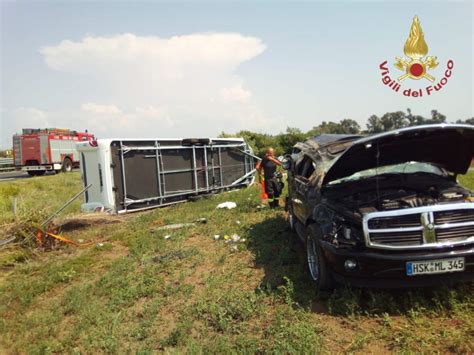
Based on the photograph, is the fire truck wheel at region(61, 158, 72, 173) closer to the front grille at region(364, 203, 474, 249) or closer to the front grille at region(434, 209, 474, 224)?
the front grille at region(364, 203, 474, 249)

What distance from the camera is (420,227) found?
3.44 m

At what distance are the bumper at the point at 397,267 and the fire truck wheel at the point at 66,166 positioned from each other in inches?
1014

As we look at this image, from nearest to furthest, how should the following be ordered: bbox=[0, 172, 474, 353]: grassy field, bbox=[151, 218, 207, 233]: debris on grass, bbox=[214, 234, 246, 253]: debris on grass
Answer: bbox=[0, 172, 474, 353]: grassy field → bbox=[214, 234, 246, 253]: debris on grass → bbox=[151, 218, 207, 233]: debris on grass

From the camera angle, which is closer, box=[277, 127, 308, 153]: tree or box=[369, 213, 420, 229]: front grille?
box=[369, 213, 420, 229]: front grille

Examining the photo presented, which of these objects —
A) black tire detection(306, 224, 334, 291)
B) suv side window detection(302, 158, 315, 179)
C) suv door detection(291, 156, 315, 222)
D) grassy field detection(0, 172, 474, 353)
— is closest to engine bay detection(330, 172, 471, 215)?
black tire detection(306, 224, 334, 291)

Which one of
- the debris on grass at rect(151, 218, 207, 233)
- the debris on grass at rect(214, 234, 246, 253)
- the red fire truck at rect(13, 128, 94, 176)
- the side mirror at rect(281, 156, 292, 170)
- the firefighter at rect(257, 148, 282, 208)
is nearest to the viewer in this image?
the debris on grass at rect(214, 234, 246, 253)

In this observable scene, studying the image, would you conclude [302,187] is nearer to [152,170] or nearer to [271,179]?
[271,179]

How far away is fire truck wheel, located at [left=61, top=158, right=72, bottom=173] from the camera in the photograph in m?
25.5

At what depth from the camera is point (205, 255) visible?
19.7 feet

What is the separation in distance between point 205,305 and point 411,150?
3.26 meters

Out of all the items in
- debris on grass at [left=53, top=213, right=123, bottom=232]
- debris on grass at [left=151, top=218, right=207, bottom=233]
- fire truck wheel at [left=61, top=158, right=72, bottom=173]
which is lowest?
debris on grass at [left=151, top=218, right=207, bottom=233]

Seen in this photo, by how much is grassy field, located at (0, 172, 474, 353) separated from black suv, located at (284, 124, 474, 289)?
356mm

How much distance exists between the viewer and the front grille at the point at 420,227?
11.3 ft

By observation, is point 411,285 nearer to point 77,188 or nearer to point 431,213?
point 431,213
